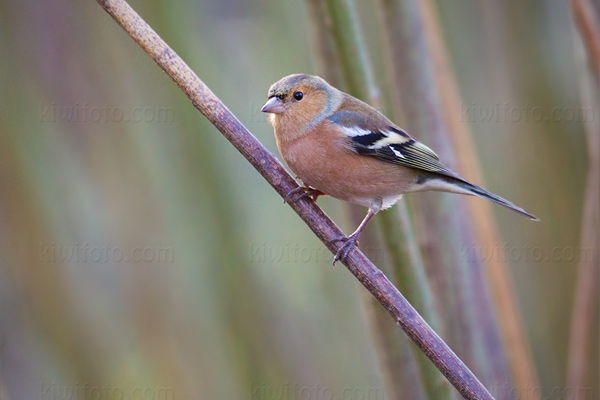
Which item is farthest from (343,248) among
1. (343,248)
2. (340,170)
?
(340,170)

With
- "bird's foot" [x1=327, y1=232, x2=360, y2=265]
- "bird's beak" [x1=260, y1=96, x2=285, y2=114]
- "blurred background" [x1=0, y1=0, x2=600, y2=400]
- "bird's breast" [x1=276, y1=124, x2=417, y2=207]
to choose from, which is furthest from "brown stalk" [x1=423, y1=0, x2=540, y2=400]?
"bird's foot" [x1=327, y1=232, x2=360, y2=265]

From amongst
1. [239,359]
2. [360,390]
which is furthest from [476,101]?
[239,359]

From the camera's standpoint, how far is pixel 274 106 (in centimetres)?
346

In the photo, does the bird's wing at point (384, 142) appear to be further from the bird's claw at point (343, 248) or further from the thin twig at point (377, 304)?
the bird's claw at point (343, 248)

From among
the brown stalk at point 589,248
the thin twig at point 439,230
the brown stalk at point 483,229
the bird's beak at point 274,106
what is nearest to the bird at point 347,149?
the bird's beak at point 274,106

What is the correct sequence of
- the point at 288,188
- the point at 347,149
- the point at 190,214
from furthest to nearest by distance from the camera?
the point at 190,214
the point at 347,149
the point at 288,188

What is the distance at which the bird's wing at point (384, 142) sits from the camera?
3465 millimetres

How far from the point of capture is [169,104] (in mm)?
4363

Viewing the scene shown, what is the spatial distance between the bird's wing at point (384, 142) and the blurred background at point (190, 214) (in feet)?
0.41

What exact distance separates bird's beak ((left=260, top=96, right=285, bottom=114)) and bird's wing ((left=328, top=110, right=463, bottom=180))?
0.30 metres

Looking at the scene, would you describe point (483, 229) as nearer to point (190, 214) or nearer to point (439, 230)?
point (439, 230)

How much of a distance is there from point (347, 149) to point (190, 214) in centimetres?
139

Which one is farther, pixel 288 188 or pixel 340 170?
pixel 340 170

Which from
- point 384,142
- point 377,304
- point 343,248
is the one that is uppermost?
point 384,142
